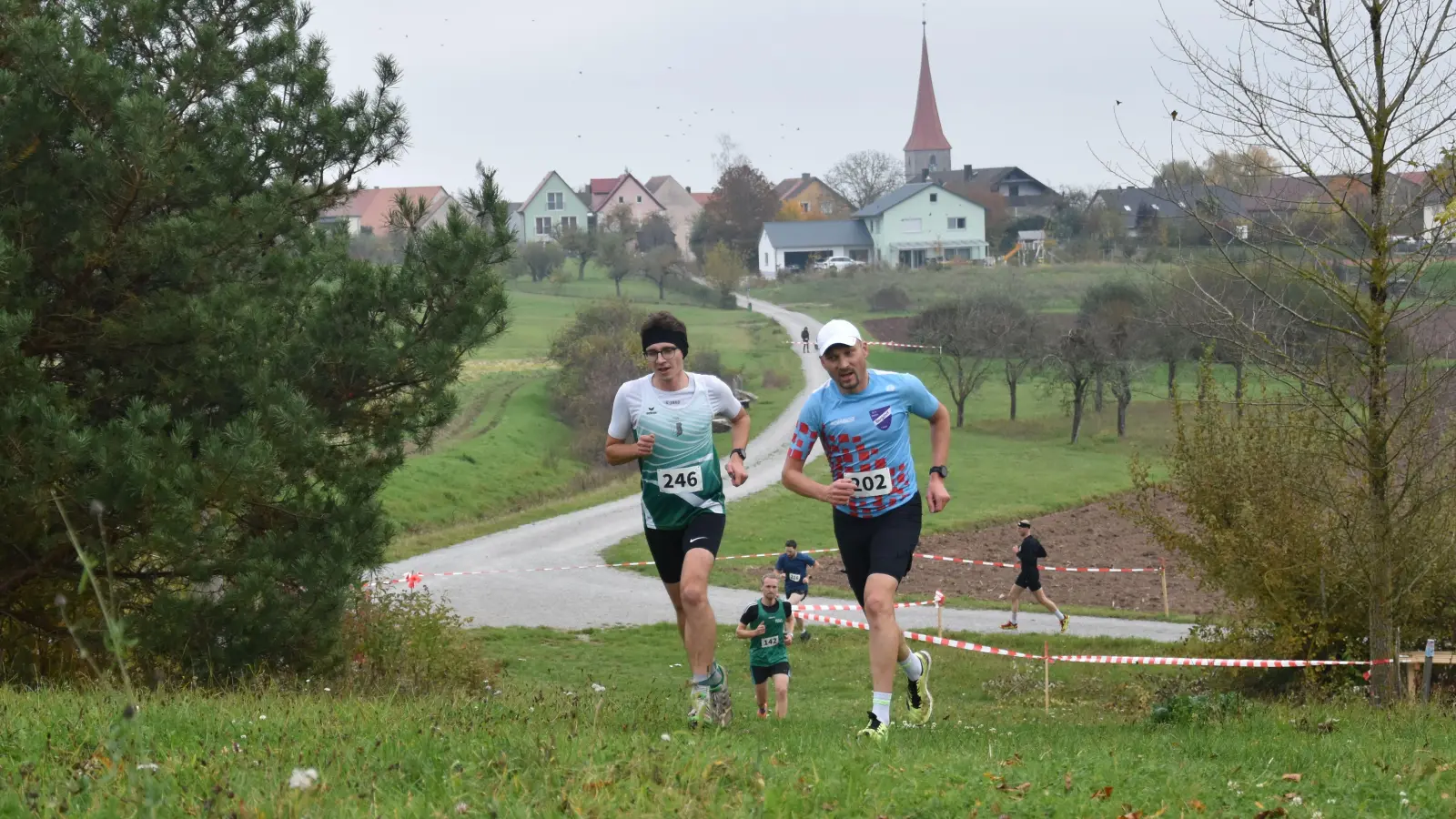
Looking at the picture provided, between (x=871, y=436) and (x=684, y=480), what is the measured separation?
1.17 meters

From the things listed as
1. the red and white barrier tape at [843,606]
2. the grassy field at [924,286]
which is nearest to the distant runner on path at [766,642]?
the red and white barrier tape at [843,606]

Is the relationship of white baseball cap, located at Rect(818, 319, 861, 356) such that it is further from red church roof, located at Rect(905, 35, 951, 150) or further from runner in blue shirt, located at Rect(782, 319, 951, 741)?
red church roof, located at Rect(905, 35, 951, 150)

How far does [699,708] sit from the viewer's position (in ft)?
26.4

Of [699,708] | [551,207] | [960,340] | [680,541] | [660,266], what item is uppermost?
[551,207]

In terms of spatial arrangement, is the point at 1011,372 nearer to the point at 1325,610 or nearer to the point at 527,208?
the point at 1325,610

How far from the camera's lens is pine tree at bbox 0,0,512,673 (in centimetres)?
1101

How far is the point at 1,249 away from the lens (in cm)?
1073

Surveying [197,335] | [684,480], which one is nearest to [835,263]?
[197,335]

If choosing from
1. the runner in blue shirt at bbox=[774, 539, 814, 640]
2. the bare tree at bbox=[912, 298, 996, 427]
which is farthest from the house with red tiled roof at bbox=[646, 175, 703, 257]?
the runner in blue shirt at bbox=[774, 539, 814, 640]

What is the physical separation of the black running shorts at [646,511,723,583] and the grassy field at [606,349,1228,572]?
16.4m

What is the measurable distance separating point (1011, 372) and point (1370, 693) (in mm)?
49083

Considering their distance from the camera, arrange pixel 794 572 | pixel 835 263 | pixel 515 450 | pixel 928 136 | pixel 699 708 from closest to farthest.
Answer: pixel 699 708, pixel 794 572, pixel 515 450, pixel 835 263, pixel 928 136

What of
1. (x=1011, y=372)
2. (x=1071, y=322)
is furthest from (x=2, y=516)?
(x=1071, y=322)

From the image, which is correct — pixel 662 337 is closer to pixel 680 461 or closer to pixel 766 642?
pixel 680 461
